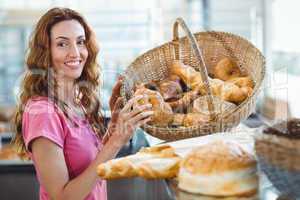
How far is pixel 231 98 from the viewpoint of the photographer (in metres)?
1.03

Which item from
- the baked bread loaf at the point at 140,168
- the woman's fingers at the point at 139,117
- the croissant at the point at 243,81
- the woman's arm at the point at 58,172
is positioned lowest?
the woman's arm at the point at 58,172

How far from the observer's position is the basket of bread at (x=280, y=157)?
0.59m

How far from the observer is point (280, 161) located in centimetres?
61

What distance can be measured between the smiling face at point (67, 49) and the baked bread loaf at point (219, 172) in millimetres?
616

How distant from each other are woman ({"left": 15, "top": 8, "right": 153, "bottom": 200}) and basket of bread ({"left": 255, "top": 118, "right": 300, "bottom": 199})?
1.24ft

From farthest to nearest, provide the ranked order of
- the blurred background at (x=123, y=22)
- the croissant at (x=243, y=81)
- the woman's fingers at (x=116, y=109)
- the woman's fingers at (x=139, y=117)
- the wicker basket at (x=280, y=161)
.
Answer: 1. the blurred background at (x=123, y=22)
2. the woman's fingers at (x=116, y=109)
3. the croissant at (x=243, y=81)
4. the woman's fingers at (x=139, y=117)
5. the wicker basket at (x=280, y=161)

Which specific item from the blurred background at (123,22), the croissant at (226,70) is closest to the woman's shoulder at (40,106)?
the croissant at (226,70)

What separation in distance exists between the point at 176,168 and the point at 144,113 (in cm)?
29

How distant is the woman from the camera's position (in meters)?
1.08

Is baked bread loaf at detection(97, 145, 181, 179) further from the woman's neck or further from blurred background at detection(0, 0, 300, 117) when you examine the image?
blurred background at detection(0, 0, 300, 117)

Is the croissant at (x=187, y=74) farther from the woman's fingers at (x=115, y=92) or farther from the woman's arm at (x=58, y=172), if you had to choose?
the woman's arm at (x=58, y=172)

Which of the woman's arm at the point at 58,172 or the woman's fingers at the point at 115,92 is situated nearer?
the woman's arm at the point at 58,172

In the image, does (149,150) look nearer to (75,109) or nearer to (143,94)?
(143,94)

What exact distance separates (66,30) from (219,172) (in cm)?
71
